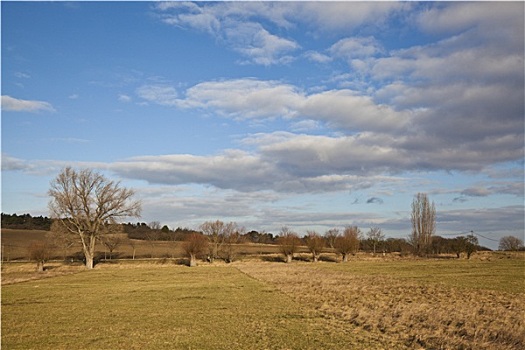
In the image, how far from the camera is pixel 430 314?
17.2 meters

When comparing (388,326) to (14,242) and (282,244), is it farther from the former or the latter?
(14,242)

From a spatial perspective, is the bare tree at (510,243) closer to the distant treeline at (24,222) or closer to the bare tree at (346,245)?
the bare tree at (346,245)

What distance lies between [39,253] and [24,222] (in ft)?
274

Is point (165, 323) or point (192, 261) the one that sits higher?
point (165, 323)

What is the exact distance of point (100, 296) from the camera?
2714cm

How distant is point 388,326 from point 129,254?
269 feet

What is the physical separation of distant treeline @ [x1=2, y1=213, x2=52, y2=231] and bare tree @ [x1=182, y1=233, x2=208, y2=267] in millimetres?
64991

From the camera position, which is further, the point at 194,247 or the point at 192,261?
the point at 194,247

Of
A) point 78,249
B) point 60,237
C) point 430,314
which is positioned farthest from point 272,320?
point 78,249

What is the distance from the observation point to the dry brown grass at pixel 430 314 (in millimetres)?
13008

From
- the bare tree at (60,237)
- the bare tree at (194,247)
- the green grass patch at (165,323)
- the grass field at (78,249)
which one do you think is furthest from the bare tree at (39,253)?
the green grass patch at (165,323)

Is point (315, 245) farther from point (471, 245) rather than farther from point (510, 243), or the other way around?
point (510, 243)

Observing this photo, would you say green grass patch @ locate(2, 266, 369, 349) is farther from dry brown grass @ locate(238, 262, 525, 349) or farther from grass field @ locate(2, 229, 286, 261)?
grass field @ locate(2, 229, 286, 261)

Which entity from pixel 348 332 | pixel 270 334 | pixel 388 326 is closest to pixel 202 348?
pixel 270 334
